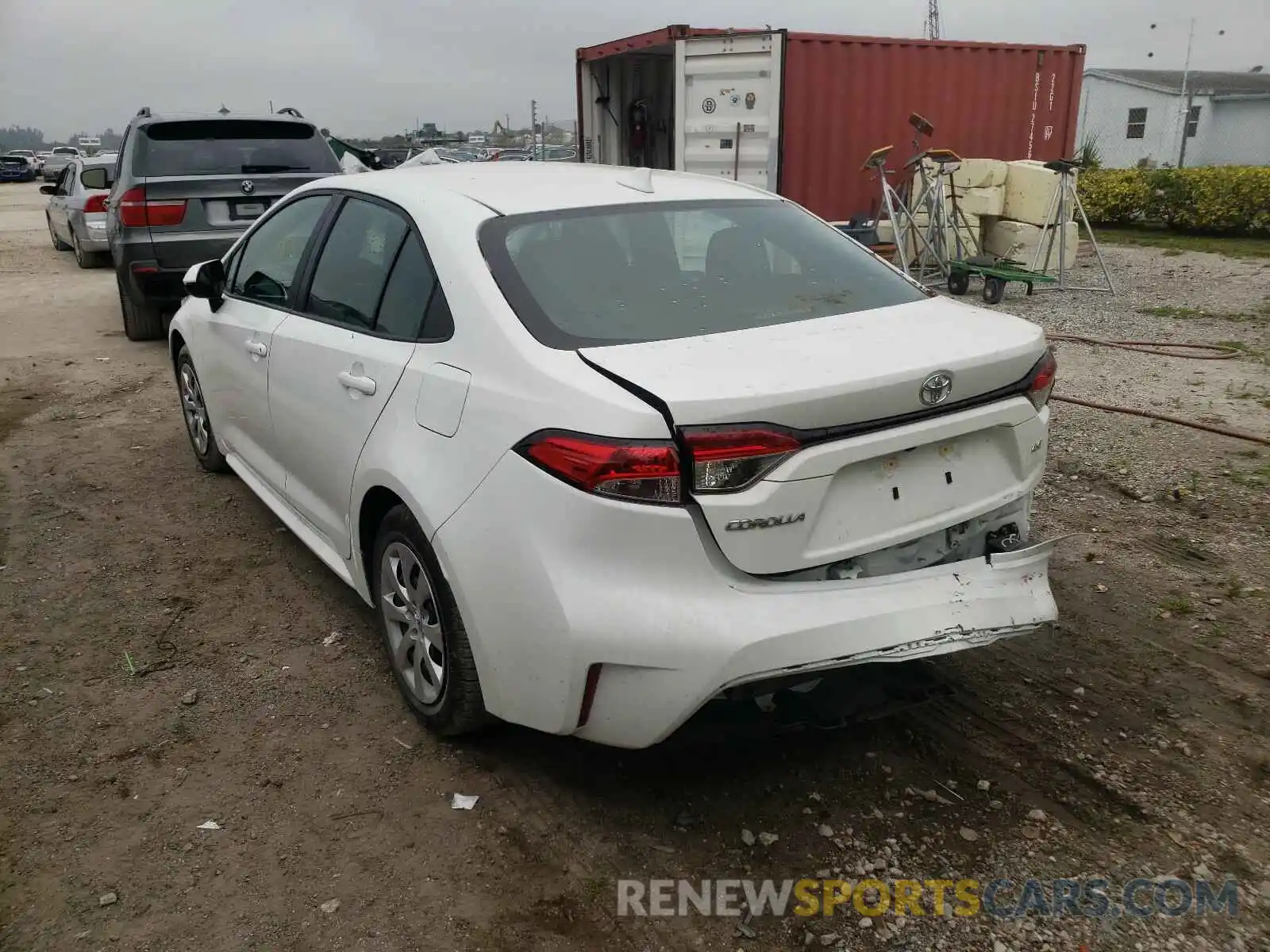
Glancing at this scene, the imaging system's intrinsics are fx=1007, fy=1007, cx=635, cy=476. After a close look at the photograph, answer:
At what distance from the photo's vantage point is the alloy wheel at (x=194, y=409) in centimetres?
533

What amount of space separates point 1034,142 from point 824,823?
12.6 m

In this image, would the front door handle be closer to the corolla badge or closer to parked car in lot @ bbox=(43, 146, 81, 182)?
the corolla badge

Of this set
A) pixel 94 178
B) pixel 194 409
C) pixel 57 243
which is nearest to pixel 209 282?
pixel 194 409

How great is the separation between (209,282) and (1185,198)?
626 inches

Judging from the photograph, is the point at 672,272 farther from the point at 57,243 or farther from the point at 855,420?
the point at 57,243

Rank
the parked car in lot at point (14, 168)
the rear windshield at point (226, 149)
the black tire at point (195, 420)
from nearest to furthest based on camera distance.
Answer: the black tire at point (195, 420)
the rear windshield at point (226, 149)
the parked car in lot at point (14, 168)

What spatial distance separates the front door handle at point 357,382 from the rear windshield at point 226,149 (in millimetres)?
5605

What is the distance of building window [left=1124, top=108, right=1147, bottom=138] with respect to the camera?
30.9 metres

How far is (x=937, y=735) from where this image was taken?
10.1 feet

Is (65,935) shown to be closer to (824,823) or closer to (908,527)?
(824,823)

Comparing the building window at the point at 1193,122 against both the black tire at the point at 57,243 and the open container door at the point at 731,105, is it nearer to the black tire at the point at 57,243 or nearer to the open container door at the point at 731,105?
the open container door at the point at 731,105

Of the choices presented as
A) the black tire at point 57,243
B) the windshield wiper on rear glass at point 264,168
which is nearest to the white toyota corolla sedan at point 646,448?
the windshield wiper on rear glass at point 264,168

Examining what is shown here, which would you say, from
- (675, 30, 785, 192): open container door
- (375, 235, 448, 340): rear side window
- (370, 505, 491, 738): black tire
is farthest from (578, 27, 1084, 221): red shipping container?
(370, 505, 491, 738): black tire

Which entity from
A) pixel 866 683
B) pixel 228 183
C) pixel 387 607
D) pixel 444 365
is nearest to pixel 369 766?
pixel 387 607
